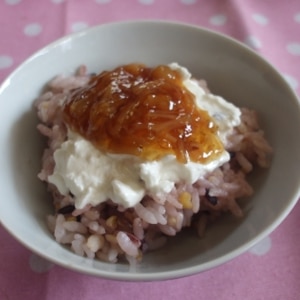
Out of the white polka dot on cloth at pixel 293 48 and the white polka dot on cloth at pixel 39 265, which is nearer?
the white polka dot on cloth at pixel 39 265

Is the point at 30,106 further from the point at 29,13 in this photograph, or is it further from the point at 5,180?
the point at 29,13

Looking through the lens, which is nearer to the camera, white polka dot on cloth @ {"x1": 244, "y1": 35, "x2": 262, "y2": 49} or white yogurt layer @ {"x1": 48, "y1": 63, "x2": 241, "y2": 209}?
white yogurt layer @ {"x1": 48, "y1": 63, "x2": 241, "y2": 209}

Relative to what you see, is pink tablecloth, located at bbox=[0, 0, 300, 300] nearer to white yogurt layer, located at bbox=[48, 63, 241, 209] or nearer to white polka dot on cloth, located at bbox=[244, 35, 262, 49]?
white polka dot on cloth, located at bbox=[244, 35, 262, 49]

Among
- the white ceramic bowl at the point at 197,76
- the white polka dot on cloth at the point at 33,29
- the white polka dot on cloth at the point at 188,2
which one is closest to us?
the white ceramic bowl at the point at 197,76

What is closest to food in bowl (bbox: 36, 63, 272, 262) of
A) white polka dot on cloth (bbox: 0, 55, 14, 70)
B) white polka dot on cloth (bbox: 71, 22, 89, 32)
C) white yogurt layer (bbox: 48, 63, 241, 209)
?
white yogurt layer (bbox: 48, 63, 241, 209)

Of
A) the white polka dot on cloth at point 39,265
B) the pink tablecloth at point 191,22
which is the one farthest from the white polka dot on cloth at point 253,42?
the white polka dot on cloth at point 39,265

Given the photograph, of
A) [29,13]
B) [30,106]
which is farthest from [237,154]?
[29,13]

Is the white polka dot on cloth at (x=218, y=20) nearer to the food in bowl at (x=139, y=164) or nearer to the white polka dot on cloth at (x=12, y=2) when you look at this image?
the food in bowl at (x=139, y=164)
